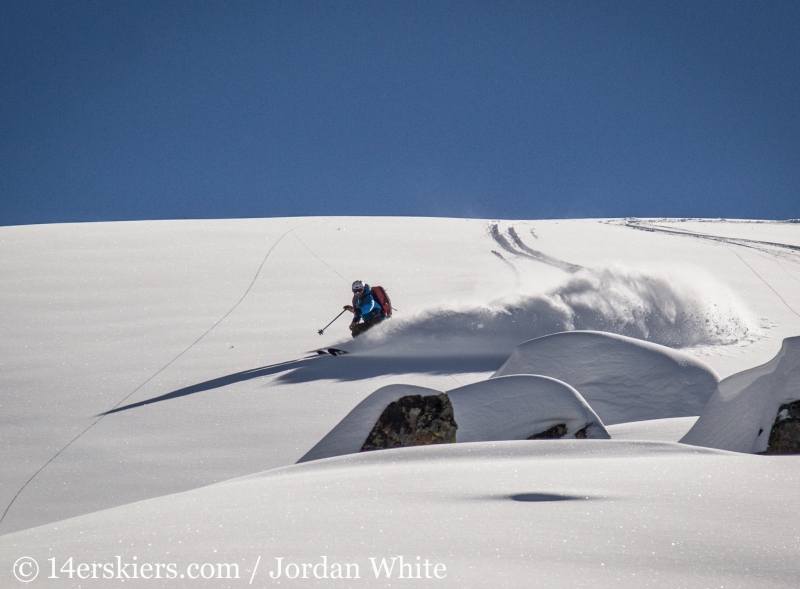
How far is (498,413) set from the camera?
4.62 m

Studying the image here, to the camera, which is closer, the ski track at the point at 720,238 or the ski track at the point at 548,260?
the ski track at the point at 548,260

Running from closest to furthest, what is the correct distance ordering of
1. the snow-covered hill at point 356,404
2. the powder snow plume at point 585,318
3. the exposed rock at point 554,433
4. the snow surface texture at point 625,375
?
1. the snow-covered hill at point 356,404
2. the exposed rock at point 554,433
3. the snow surface texture at point 625,375
4. the powder snow plume at point 585,318

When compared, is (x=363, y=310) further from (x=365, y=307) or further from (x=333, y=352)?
(x=333, y=352)

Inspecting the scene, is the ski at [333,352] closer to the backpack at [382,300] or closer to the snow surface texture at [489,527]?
the backpack at [382,300]

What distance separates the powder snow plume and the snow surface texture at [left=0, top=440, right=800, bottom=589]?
6.01m

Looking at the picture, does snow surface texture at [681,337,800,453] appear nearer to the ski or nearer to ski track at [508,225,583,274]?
the ski

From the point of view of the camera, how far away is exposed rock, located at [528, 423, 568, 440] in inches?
175

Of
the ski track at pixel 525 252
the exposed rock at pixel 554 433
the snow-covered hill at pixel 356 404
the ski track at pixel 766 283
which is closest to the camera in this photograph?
the snow-covered hill at pixel 356 404

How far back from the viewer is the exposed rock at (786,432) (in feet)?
11.6

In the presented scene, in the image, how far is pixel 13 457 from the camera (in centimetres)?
526

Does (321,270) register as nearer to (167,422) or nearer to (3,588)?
(167,422)

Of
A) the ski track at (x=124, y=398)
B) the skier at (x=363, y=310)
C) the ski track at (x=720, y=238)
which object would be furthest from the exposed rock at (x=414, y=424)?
the ski track at (x=720, y=238)

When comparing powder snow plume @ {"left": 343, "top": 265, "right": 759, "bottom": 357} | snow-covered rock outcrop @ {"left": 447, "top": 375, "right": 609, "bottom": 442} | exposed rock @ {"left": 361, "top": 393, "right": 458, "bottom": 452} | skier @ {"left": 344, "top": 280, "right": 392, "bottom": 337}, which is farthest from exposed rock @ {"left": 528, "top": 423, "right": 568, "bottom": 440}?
skier @ {"left": 344, "top": 280, "right": 392, "bottom": 337}

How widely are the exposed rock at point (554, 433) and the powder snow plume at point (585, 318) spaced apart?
14.4ft
